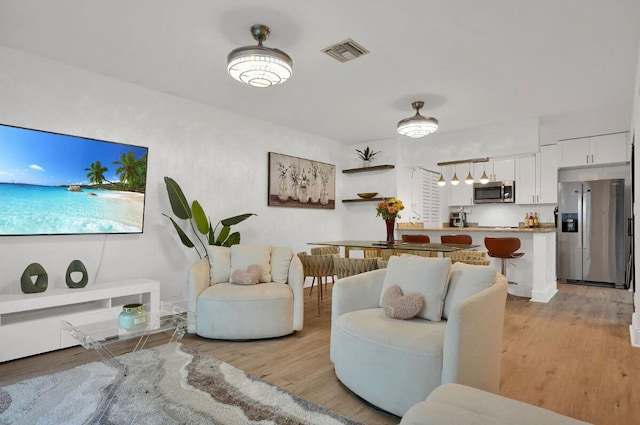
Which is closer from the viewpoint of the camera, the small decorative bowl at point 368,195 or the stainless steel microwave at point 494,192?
the small decorative bowl at point 368,195

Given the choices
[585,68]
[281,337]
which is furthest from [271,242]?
[585,68]

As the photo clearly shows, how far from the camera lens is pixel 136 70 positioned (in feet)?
12.0

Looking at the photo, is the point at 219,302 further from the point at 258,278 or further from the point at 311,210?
the point at 311,210

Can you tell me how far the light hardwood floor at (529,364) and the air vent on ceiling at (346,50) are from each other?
8.29ft

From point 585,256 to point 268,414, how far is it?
21.9 ft

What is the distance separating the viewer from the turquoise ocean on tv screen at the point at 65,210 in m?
3.14

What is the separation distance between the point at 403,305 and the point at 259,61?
2.01m

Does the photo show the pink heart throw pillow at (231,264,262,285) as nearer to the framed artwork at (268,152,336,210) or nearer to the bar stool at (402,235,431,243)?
the framed artwork at (268,152,336,210)

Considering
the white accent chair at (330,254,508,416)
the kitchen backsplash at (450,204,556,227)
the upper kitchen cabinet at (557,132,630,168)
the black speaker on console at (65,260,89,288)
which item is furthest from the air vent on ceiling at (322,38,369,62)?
the kitchen backsplash at (450,204,556,227)

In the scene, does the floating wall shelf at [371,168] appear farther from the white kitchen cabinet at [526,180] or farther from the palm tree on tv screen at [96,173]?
the palm tree on tv screen at [96,173]

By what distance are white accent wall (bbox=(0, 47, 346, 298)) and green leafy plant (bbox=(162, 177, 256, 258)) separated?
0.67 ft

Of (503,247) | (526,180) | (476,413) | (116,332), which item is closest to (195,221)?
(116,332)

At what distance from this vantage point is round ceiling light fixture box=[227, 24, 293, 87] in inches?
107

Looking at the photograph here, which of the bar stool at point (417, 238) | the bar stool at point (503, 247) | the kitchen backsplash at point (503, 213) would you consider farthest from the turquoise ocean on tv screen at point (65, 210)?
the kitchen backsplash at point (503, 213)
